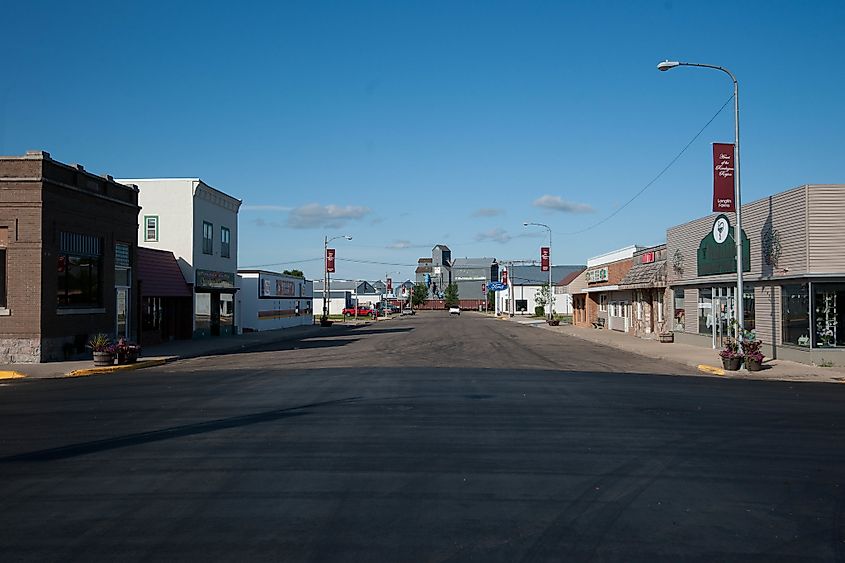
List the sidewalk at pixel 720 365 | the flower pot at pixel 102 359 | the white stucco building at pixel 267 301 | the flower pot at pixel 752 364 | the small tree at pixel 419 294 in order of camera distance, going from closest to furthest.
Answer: the sidewalk at pixel 720 365 < the flower pot at pixel 752 364 < the flower pot at pixel 102 359 < the white stucco building at pixel 267 301 < the small tree at pixel 419 294

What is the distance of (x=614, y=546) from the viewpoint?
635 centimetres

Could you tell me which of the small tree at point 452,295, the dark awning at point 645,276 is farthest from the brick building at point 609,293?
the small tree at point 452,295

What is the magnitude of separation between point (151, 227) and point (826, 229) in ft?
105

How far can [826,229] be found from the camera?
944 inches

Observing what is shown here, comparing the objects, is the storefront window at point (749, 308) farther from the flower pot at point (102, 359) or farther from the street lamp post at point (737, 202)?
the flower pot at point (102, 359)

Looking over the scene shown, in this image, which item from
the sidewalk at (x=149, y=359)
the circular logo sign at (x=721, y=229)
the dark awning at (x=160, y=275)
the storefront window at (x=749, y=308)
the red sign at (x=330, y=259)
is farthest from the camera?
the red sign at (x=330, y=259)

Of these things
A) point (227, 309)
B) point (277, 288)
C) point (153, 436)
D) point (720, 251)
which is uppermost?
point (720, 251)

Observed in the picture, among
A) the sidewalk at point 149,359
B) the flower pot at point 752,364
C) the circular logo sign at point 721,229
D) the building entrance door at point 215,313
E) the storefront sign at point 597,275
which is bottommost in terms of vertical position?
the sidewalk at point 149,359

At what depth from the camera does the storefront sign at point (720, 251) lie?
2900 cm

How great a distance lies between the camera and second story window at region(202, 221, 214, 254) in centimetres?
4156

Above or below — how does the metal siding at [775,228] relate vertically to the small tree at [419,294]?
above

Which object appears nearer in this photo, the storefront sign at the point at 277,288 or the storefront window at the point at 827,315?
the storefront window at the point at 827,315

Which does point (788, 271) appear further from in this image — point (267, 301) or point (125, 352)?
point (267, 301)

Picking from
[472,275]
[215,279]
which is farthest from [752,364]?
[472,275]
